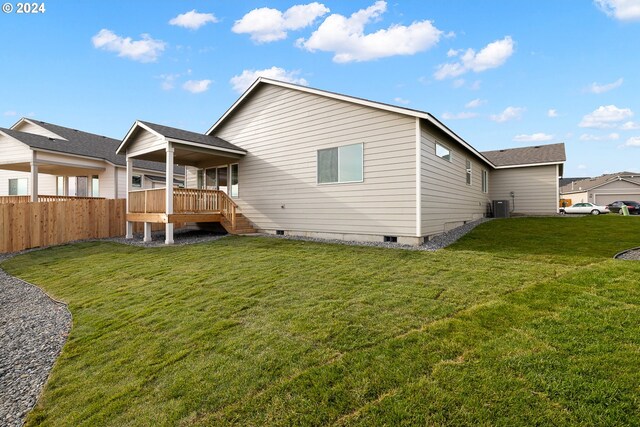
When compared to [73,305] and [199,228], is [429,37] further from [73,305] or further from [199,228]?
[73,305]

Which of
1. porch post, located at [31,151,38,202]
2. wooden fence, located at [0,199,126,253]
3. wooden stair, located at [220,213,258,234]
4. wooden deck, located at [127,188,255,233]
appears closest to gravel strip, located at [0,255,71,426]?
wooden deck, located at [127,188,255,233]

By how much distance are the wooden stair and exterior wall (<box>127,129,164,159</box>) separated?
3776mm

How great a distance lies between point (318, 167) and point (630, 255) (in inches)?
340

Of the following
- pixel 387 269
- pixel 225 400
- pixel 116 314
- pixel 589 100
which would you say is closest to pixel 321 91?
pixel 387 269

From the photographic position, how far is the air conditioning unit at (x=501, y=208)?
1872cm

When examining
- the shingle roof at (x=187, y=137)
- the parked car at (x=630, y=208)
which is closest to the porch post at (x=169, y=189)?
the shingle roof at (x=187, y=137)

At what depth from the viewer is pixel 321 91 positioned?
35.9 feet

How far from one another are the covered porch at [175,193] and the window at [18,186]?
12119mm

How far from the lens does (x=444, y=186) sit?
37.2 ft

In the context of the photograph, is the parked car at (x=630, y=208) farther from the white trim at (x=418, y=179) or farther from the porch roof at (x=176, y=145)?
the porch roof at (x=176, y=145)

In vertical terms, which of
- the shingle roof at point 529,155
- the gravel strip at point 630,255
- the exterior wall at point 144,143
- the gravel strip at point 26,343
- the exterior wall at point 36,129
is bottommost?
the gravel strip at point 26,343

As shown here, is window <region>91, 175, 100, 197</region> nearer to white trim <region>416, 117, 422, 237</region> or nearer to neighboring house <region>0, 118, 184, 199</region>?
neighboring house <region>0, 118, 184, 199</region>

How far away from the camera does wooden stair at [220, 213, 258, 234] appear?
12.6m

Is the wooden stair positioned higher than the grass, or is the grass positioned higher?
the wooden stair
